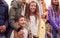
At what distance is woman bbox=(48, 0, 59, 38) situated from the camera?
5.65 ft

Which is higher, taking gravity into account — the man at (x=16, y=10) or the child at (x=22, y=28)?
the man at (x=16, y=10)

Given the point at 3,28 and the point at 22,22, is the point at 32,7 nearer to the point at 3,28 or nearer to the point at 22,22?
the point at 22,22

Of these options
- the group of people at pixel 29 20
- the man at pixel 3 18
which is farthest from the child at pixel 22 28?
the man at pixel 3 18

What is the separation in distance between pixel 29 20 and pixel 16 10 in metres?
0.16

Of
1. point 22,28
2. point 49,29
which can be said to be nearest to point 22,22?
point 22,28

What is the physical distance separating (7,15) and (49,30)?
0.44 meters

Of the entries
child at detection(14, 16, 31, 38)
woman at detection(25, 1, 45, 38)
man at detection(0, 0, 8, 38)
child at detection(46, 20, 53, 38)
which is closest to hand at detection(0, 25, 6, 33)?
man at detection(0, 0, 8, 38)

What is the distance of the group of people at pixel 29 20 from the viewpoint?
5.34 ft

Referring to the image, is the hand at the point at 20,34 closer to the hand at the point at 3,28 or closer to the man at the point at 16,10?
the man at the point at 16,10

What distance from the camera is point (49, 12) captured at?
174 cm

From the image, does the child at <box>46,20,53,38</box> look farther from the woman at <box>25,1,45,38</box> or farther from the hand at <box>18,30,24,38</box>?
the hand at <box>18,30,24,38</box>

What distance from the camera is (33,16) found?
1722 millimetres

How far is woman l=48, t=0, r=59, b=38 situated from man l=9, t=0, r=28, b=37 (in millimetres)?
268

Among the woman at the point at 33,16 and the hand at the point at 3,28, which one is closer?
the hand at the point at 3,28
